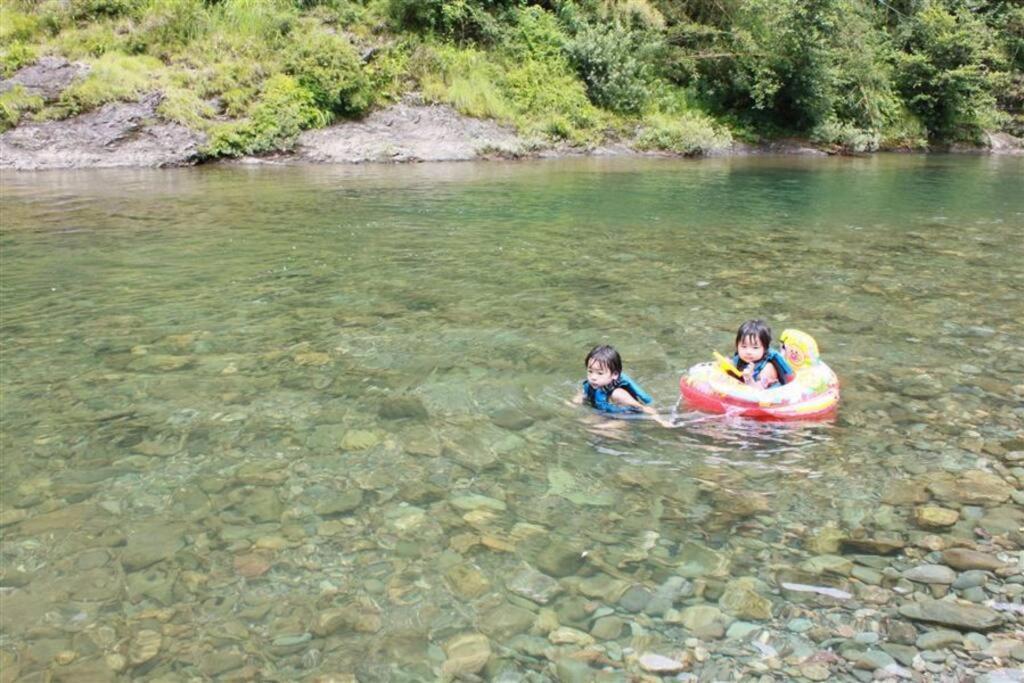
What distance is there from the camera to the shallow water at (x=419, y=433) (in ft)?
10.8

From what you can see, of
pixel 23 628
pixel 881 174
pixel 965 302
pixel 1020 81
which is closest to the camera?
pixel 23 628

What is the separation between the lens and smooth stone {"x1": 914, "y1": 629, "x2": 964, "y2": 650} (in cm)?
299

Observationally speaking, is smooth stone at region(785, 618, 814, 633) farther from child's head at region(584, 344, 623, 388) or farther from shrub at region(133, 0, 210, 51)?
shrub at region(133, 0, 210, 51)

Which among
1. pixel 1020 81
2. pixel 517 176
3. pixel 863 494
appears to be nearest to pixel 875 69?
pixel 1020 81

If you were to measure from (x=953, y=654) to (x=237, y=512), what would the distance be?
330 centimetres

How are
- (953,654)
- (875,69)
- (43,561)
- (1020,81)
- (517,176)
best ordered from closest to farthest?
(953,654) < (43,561) < (517,176) < (875,69) < (1020,81)

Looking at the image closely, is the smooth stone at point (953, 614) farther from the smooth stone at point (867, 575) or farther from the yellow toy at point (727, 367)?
the yellow toy at point (727, 367)

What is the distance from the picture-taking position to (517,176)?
18.9 m

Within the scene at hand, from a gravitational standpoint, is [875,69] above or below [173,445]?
above

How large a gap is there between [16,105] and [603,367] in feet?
67.2

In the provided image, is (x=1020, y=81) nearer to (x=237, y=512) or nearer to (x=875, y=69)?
(x=875, y=69)

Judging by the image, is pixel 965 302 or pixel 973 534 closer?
pixel 973 534

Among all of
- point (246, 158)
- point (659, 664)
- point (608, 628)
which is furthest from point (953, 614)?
point (246, 158)

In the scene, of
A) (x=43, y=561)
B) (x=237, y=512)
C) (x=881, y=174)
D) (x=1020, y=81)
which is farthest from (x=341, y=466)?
(x=1020, y=81)
